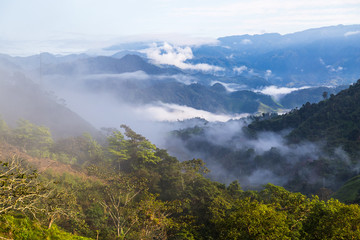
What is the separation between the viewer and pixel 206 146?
191625 mm

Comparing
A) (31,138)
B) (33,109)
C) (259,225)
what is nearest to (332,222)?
(259,225)

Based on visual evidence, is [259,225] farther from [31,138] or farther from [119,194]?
[31,138]

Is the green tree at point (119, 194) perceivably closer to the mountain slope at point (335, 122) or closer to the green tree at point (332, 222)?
the green tree at point (332, 222)

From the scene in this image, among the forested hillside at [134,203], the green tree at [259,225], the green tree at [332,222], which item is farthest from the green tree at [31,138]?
the green tree at [332,222]

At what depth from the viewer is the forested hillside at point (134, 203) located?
17422 mm

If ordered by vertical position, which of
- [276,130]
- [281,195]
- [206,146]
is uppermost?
[281,195]

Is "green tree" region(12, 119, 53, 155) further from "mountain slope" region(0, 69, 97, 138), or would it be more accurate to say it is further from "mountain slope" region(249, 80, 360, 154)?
"mountain slope" region(249, 80, 360, 154)

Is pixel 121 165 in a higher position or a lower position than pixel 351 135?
higher

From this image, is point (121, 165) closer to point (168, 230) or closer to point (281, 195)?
point (168, 230)

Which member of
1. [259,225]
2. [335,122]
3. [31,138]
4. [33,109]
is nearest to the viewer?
[259,225]

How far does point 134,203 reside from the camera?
115 ft

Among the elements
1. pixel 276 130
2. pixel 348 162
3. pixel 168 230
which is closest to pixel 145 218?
pixel 168 230

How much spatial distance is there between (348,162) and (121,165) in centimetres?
9058

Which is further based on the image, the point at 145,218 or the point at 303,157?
the point at 303,157
